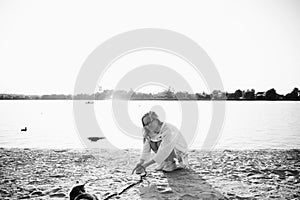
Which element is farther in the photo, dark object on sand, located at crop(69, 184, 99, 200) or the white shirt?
the white shirt

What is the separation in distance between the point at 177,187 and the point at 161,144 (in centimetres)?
91

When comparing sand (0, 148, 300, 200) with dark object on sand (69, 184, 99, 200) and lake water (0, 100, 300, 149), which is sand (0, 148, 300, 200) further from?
lake water (0, 100, 300, 149)

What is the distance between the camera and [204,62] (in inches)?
394

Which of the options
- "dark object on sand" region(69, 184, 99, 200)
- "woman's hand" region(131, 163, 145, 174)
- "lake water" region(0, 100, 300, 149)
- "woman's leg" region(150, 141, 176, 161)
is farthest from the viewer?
"lake water" region(0, 100, 300, 149)

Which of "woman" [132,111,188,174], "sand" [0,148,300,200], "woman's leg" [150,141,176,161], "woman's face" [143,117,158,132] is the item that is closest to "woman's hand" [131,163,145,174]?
"woman" [132,111,188,174]

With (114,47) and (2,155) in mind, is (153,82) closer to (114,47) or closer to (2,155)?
(114,47)

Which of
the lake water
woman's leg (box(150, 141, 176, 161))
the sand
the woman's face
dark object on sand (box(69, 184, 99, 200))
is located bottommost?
the lake water

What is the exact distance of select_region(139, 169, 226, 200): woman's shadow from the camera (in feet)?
14.1

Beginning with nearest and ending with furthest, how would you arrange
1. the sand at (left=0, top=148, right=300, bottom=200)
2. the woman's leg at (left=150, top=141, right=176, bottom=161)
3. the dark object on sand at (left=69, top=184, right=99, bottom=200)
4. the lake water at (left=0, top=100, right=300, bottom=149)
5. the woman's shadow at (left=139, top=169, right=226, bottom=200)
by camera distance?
the dark object on sand at (left=69, top=184, right=99, bottom=200) < the woman's shadow at (left=139, top=169, right=226, bottom=200) < the sand at (left=0, top=148, right=300, bottom=200) < the woman's leg at (left=150, top=141, right=176, bottom=161) < the lake water at (left=0, top=100, right=300, bottom=149)

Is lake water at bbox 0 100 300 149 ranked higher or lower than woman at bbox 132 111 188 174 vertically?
lower

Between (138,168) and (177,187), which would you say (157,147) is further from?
(177,187)

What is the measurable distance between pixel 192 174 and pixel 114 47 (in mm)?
6803

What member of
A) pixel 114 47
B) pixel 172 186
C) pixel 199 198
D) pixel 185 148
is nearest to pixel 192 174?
pixel 185 148

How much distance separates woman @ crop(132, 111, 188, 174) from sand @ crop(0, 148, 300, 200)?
0.91 ft
